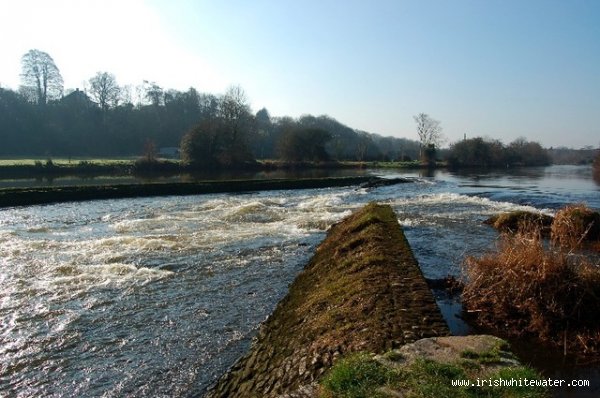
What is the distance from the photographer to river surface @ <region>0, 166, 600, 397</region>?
250 inches

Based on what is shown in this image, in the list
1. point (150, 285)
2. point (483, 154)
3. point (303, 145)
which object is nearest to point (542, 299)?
point (150, 285)

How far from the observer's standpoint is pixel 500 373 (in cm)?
414

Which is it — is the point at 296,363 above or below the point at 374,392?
→ below

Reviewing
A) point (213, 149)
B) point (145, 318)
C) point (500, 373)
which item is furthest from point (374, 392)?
point (213, 149)

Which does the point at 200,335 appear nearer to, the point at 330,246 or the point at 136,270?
the point at 136,270

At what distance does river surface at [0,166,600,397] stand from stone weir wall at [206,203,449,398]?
0.60m

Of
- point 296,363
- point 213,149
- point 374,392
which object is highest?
point 213,149

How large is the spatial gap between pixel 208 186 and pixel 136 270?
22439 millimetres

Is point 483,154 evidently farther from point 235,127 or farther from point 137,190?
point 137,190

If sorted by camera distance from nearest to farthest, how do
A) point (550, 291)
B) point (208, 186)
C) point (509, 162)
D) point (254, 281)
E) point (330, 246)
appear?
point (550, 291) → point (254, 281) → point (330, 246) → point (208, 186) → point (509, 162)

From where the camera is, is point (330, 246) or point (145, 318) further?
point (330, 246)

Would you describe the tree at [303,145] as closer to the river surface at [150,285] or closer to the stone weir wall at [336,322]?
the river surface at [150,285]

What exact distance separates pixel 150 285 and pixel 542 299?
26.2 ft

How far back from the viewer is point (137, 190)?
30.2 metres
